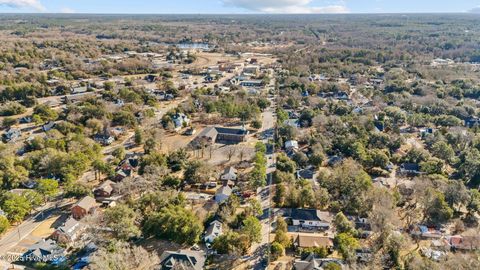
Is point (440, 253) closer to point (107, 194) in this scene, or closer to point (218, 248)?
point (218, 248)

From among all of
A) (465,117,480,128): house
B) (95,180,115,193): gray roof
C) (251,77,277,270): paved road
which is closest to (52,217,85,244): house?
(95,180,115,193): gray roof

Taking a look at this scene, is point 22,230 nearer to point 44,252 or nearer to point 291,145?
point 44,252

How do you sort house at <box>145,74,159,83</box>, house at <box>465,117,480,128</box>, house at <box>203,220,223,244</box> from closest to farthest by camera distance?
house at <box>203,220,223,244</box>, house at <box>465,117,480,128</box>, house at <box>145,74,159,83</box>

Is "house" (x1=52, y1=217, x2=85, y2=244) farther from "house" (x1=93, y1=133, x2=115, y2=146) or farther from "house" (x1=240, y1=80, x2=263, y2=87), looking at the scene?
"house" (x1=240, y1=80, x2=263, y2=87)

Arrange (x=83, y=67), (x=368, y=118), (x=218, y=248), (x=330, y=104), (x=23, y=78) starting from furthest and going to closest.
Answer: (x=83, y=67), (x=23, y=78), (x=330, y=104), (x=368, y=118), (x=218, y=248)

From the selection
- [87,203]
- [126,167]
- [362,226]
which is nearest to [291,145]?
[362,226]

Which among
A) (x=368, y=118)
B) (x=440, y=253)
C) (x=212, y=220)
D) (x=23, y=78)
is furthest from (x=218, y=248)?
(x=23, y=78)
